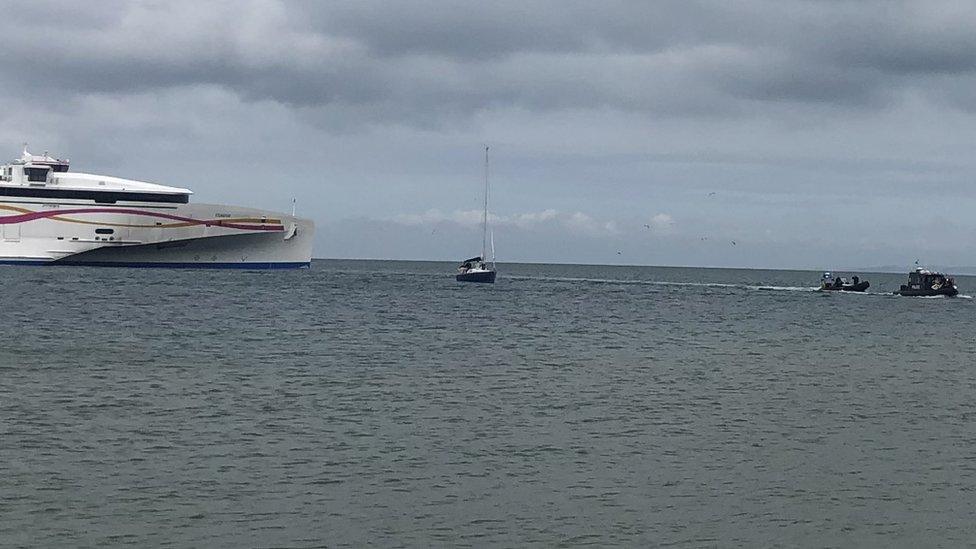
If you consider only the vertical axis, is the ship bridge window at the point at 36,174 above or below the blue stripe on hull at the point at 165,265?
above

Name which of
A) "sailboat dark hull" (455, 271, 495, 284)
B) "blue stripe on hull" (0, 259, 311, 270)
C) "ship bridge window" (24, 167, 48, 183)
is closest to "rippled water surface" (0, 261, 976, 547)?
"ship bridge window" (24, 167, 48, 183)

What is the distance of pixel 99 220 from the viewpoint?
117 meters

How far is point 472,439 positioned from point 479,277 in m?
112

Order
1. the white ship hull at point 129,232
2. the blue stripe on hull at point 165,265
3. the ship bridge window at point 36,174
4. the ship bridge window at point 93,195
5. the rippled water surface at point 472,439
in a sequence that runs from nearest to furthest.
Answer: the rippled water surface at point 472,439 → the ship bridge window at point 93,195 → the ship bridge window at point 36,174 → the white ship hull at point 129,232 → the blue stripe on hull at point 165,265

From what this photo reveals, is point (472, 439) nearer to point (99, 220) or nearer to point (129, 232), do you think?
point (99, 220)

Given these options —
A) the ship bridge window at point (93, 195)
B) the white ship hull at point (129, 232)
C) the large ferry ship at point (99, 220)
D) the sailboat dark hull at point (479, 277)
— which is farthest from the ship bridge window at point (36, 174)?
the sailboat dark hull at point (479, 277)

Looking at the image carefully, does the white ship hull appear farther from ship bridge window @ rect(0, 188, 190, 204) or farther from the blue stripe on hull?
ship bridge window @ rect(0, 188, 190, 204)

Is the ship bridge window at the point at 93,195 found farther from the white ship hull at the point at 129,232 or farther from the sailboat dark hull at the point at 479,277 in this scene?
the sailboat dark hull at the point at 479,277

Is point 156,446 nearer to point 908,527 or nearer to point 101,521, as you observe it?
point 101,521

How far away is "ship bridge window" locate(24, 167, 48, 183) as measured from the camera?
11681cm

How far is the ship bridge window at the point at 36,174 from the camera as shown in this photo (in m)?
117

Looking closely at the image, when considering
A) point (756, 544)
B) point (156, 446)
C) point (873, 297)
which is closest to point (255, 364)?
point (156, 446)

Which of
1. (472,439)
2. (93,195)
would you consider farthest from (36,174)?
(472,439)

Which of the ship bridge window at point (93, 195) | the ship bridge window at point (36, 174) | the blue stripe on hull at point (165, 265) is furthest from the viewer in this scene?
the blue stripe on hull at point (165, 265)
